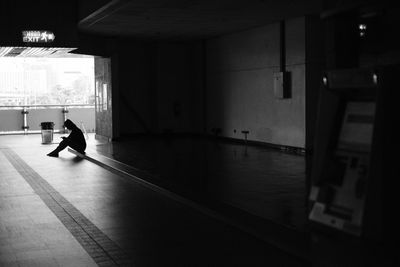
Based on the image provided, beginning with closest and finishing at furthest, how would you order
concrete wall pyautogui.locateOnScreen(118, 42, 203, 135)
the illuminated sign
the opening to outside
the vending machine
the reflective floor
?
the vending machine, the reflective floor, the illuminated sign, concrete wall pyautogui.locateOnScreen(118, 42, 203, 135), the opening to outside

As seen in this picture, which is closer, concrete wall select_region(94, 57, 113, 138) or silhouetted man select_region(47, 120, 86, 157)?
silhouetted man select_region(47, 120, 86, 157)

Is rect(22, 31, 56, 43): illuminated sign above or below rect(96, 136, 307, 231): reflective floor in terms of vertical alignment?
above

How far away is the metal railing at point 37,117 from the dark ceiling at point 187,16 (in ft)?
25.6

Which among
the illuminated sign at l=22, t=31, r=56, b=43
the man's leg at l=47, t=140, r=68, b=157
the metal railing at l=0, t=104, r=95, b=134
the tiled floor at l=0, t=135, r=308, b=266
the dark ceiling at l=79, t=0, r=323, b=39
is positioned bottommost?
the tiled floor at l=0, t=135, r=308, b=266

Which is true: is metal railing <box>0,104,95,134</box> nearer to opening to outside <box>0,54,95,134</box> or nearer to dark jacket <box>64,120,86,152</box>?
opening to outside <box>0,54,95,134</box>

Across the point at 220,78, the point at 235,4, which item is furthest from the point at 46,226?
the point at 220,78

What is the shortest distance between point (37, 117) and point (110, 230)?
1873 cm

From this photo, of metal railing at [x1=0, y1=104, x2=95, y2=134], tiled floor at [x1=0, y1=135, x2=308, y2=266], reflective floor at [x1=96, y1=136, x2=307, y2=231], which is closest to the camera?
tiled floor at [x1=0, y1=135, x2=308, y2=266]

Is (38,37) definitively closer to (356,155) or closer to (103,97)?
(103,97)

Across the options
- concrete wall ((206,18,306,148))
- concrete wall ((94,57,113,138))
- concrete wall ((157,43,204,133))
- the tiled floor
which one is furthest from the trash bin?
the tiled floor

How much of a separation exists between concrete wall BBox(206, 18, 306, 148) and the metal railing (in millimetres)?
7549

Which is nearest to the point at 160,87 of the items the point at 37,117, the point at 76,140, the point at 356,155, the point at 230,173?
the point at 76,140

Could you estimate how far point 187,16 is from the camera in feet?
44.9

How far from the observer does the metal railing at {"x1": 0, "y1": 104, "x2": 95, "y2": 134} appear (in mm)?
23641
